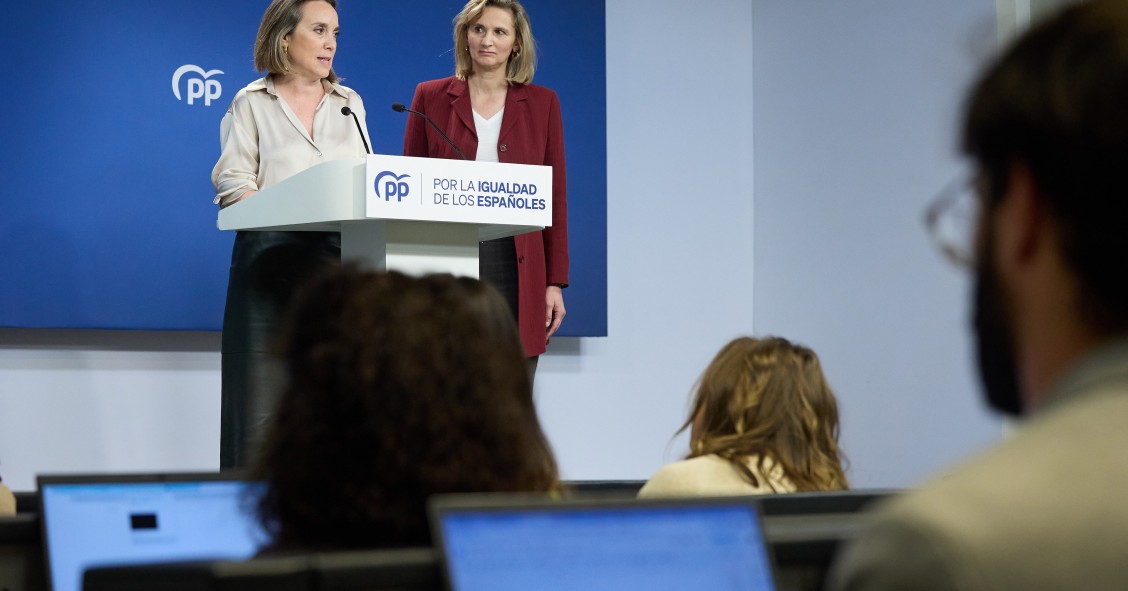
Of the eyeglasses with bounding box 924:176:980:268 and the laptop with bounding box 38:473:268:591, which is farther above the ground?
the eyeglasses with bounding box 924:176:980:268

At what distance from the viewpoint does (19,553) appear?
1.59 meters

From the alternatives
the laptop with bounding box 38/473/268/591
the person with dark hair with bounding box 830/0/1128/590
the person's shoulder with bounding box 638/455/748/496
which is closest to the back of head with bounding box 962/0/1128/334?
the person with dark hair with bounding box 830/0/1128/590

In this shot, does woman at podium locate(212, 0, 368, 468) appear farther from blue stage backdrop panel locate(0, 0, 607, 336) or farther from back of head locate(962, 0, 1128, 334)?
back of head locate(962, 0, 1128, 334)

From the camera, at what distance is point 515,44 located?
429 centimetres

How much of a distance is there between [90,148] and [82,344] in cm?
79

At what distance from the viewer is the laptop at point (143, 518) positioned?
5.25 ft

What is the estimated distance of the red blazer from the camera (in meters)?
4.21

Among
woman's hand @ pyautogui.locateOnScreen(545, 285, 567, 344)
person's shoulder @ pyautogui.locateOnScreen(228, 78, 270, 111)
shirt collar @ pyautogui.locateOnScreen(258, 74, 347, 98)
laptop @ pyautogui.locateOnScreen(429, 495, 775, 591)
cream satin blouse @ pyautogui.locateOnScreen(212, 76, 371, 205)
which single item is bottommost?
laptop @ pyautogui.locateOnScreen(429, 495, 775, 591)

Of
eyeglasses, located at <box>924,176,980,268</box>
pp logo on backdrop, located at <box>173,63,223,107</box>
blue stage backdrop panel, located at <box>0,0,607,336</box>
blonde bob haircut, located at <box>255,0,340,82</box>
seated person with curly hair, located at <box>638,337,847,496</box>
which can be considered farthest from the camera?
pp logo on backdrop, located at <box>173,63,223,107</box>

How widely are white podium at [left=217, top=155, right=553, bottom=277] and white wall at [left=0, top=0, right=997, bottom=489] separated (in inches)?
96.2

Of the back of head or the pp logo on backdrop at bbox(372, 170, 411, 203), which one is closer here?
the back of head

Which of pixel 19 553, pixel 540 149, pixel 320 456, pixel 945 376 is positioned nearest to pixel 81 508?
pixel 19 553

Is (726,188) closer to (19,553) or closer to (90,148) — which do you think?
(90,148)

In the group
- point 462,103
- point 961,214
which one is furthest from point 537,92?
point 961,214
